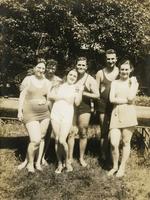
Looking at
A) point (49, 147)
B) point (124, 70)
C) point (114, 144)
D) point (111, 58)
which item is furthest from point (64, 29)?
point (114, 144)

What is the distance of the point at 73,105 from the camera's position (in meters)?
7.83

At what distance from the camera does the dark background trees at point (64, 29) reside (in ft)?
52.4

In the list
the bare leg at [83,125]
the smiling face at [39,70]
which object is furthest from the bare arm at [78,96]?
the smiling face at [39,70]

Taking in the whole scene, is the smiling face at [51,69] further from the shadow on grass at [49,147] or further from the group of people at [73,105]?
the shadow on grass at [49,147]

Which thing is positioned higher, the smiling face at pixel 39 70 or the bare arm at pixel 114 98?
the smiling face at pixel 39 70

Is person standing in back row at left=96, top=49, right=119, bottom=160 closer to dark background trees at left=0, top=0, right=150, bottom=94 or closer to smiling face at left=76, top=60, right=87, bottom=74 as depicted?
smiling face at left=76, top=60, right=87, bottom=74

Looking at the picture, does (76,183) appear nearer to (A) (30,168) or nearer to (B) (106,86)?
(A) (30,168)

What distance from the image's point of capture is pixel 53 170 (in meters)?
8.02

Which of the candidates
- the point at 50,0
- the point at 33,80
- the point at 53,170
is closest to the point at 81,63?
the point at 33,80

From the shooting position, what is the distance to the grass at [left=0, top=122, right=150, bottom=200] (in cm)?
715

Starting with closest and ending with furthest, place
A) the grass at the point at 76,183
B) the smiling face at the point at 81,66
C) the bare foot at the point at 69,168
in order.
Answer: the grass at the point at 76,183, the smiling face at the point at 81,66, the bare foot at the point at 69,168

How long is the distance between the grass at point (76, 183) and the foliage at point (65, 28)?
27.2 feet

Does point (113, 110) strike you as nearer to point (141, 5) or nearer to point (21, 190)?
point (21, 190)

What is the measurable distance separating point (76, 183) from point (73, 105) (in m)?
1.36
